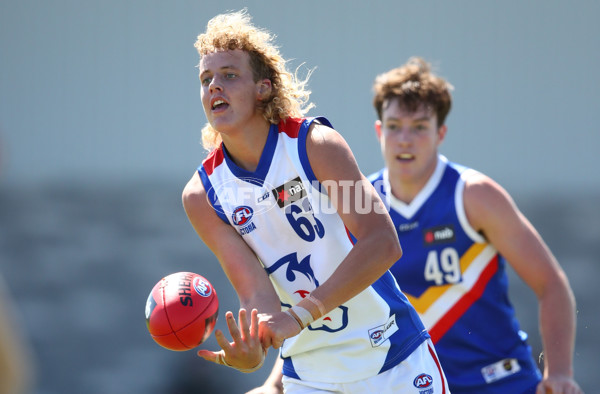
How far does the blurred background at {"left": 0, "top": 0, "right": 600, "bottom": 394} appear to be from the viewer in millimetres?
8953

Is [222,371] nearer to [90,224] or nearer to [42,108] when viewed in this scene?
[90,224]

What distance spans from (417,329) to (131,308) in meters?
6.05

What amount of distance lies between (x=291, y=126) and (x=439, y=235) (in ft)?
4.46

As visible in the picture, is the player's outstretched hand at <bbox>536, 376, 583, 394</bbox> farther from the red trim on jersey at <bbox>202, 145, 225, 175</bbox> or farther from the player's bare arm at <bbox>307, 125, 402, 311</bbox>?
the red trim on jersey at <bbox>202, 145, 225, 175</bbox>

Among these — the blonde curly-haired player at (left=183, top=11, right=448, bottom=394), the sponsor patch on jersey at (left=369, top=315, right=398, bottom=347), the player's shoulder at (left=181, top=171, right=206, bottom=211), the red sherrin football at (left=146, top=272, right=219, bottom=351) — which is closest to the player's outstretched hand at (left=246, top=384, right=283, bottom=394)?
the blonde curly-haired player at (left=183, top=11, right=448, bottom=394)

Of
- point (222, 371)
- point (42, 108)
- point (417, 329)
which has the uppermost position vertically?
point (42, 108)

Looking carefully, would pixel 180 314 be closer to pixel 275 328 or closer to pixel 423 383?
pixel 275 328

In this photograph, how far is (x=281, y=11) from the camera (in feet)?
29.7

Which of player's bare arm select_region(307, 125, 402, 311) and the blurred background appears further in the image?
the blurred background

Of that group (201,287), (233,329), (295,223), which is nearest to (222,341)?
(233,329)

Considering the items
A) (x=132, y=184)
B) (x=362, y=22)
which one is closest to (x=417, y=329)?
(x=362, y=22)

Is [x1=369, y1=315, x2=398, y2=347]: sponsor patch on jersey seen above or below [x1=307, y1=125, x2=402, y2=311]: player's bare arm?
A: below

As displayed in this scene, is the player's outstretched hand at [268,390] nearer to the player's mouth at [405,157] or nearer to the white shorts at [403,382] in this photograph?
the white shorts at [403,382]

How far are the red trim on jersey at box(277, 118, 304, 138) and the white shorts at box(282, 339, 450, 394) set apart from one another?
1055 millimetres
